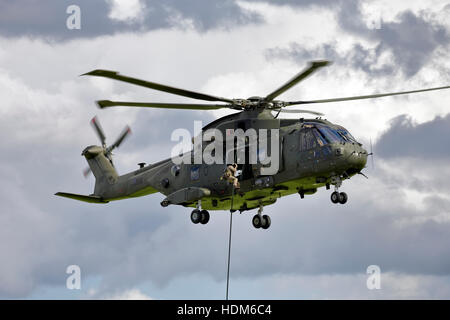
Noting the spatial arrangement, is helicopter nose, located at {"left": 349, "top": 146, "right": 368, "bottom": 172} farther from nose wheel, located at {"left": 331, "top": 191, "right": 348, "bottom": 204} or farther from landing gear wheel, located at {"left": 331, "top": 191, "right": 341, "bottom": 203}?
landing gear wheel, located at {"left": 331, "top": 191, "right": 341, "bottom": 203}

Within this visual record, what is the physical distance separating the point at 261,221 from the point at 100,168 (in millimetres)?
13264

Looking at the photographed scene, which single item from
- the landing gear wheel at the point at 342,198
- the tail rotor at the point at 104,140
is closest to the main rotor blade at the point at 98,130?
the tail rotor at the point at 104,140

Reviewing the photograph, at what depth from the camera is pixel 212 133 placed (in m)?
38.8

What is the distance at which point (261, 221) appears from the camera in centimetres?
4047

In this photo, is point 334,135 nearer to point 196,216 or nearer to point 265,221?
point 265,221

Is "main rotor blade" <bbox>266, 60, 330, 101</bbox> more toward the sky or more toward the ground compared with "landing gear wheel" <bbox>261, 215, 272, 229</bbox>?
more toward the sky

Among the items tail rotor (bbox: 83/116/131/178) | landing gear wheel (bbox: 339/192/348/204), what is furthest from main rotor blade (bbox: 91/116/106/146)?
landing gear wheel (bbox: 339/192/348/204)

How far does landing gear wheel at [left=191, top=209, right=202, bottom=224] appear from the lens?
39.7m

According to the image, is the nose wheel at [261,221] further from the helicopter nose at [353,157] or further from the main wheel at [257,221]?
the helicopter nose at [353,157]
